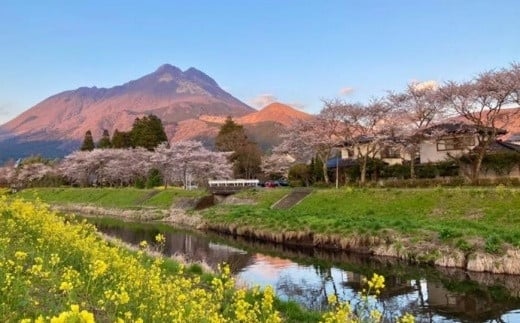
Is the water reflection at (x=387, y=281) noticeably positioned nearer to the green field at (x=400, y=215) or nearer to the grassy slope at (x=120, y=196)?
the green field at (x=400, y=215)

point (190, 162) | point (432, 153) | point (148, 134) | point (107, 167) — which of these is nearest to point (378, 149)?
point (432, 153)

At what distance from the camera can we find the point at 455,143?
45375 mm

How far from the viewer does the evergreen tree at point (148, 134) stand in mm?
79062

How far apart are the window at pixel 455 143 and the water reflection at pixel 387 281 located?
83.5ft

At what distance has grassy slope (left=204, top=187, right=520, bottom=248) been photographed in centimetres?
2144

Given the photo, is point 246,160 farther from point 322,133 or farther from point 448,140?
point 448,140

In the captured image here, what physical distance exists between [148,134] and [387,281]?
218 ft

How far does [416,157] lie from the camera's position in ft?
172

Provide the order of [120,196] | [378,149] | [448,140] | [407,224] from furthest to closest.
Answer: [120,196]
[378,149]
[448,140]
[407,224]

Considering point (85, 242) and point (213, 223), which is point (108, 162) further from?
point (85, 242)

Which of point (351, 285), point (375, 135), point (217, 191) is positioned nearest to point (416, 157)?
point (375, 135)

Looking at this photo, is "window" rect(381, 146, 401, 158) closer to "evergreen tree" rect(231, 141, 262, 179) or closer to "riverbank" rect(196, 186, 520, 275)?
"riverbank" rect(196, 186, 520, 275)

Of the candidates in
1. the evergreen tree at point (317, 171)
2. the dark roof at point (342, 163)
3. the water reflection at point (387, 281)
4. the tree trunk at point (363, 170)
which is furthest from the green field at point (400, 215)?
the dark roof at point (342, 163)

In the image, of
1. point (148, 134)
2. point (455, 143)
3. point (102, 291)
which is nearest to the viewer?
point (102, 291)
